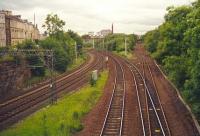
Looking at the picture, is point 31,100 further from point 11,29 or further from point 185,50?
point 11,29

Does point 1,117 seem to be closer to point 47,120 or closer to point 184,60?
point 47,120

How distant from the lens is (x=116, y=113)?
42062 mm

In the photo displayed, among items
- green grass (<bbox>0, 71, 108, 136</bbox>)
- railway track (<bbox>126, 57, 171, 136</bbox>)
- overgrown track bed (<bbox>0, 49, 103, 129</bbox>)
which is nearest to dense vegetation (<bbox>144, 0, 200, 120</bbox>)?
railway track (<bbox>126, 57, 171, 136</bbox>)

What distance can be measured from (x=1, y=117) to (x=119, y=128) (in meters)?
13.4

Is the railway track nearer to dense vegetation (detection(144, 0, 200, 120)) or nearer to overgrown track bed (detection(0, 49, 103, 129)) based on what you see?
dense vegetation (detection(144, 0, 200, 120))

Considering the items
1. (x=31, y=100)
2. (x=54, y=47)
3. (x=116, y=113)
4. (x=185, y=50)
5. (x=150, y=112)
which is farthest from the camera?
(x=54, y=47)

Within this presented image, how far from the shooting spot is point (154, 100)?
49.7 metres

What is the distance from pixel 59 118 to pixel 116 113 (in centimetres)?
581

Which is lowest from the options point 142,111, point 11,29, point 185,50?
point 142,111

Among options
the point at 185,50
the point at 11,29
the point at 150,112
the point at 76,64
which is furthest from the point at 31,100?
the point at 76,64

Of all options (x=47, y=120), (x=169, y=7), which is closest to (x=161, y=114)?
(x=47, y=120)

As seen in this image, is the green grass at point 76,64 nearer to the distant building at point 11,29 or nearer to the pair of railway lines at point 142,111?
the distant building at point 11,29

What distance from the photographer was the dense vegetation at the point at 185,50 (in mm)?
32719

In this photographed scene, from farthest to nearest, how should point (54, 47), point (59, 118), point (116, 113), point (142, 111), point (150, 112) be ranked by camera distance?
point (54, 47), point (142, 111), point (150, 112), point (116, 113), point (59, 118)
